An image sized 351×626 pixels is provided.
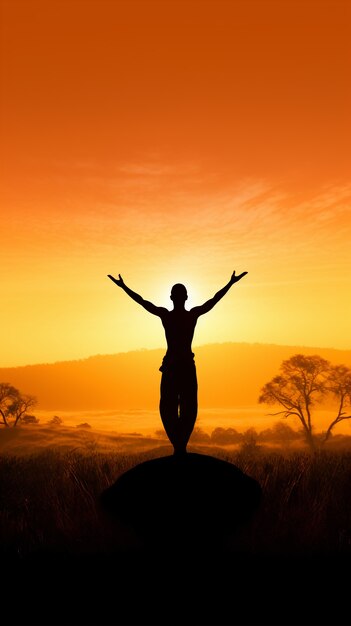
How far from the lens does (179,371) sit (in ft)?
34.3

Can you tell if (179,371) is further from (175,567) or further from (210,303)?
(175,567)

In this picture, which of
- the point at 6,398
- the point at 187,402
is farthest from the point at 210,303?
the point at 6,398

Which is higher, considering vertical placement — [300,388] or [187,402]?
[300,388]

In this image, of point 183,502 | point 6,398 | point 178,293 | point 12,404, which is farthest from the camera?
point 6,398

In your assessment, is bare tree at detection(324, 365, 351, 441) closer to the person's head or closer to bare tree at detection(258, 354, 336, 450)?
bare tree at detection(258, 354, 336, 450)

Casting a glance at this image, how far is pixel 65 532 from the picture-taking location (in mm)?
9023

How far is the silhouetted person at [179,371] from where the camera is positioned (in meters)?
10.4

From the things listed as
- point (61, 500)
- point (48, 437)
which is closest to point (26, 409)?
point (48, 437)

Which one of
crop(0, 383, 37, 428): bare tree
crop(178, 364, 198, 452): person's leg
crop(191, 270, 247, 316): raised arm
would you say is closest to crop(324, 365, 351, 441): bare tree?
crop(0, 383, 37, 428): bare tree

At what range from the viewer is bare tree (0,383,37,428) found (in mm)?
67125

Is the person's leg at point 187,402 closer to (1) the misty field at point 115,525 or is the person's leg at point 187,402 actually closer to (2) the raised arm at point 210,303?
(2) the raised arm at point 210,303

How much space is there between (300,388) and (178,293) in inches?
1954

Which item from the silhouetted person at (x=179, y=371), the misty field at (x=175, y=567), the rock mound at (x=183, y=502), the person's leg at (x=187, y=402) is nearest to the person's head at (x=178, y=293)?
the silhouetted person at (x=179, y=371)

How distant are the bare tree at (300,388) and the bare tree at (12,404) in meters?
26.5
